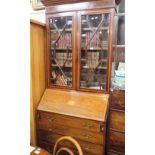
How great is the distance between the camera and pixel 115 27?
6.39ft

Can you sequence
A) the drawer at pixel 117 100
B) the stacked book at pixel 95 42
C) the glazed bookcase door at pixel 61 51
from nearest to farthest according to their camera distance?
the drawer at pixel 117 100 → the stacked book at pixel 95 42 → the glazed bookcase door at pixel 61 51

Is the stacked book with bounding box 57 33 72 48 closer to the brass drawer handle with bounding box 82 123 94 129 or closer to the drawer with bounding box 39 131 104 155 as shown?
the brass drawer handle with bounding box 82 123 94 129

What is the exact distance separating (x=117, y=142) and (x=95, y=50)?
1.16 meters

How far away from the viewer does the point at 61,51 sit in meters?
2.28

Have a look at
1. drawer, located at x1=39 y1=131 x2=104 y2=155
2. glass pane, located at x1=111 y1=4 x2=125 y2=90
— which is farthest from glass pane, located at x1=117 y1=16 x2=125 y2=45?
drawer, located at x1=39 y1=131 x2=104 y2=155

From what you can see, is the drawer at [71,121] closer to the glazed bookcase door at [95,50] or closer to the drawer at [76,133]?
the drawer at [76,133]

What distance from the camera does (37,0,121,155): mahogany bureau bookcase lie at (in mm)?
1916

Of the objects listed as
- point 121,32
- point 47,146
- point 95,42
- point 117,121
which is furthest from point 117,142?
point 121,32

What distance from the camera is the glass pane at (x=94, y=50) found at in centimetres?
199

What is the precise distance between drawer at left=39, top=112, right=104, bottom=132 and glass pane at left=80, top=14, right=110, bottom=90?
45 cm

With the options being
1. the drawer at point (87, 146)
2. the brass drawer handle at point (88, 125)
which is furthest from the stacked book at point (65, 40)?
the drawer at point (87, 146)

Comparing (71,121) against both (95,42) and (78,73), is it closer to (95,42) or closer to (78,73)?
(78,73)

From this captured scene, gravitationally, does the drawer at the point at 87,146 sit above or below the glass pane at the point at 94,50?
below
